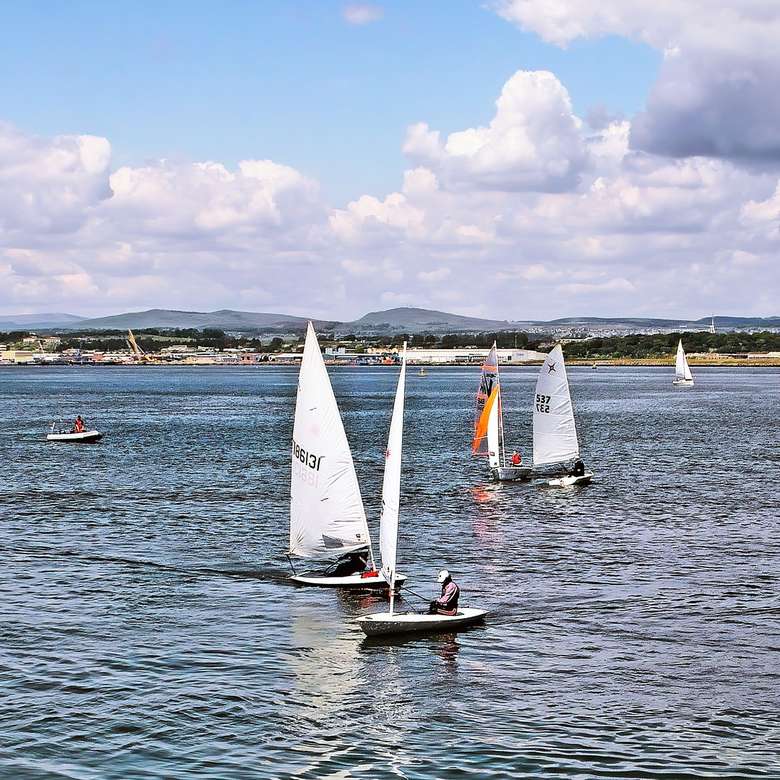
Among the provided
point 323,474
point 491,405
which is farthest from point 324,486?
point 491,405

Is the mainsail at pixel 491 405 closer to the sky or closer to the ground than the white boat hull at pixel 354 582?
closer to the sky

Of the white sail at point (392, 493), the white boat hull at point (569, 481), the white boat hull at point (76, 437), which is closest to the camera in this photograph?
the white sail at point (392, 493)

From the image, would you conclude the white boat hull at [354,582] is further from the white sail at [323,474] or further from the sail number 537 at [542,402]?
the sail number 537 at [542,402]

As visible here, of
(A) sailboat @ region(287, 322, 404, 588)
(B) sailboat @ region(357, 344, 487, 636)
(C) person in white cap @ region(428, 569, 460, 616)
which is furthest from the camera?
(A) sailboat @ region(287, 322, 404, 588)

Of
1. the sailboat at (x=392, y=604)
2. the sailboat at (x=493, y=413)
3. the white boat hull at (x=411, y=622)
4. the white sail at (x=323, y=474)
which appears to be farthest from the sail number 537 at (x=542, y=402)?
the white boat hull at (x=411, y=622)

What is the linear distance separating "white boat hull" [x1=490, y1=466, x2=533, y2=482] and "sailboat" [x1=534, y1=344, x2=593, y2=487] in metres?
1.55

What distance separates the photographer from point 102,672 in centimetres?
3456

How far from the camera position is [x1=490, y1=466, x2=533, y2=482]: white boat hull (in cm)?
8312

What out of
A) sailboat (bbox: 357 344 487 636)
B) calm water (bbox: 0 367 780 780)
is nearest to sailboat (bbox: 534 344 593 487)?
calm water (bbox: 0 367 780 780)

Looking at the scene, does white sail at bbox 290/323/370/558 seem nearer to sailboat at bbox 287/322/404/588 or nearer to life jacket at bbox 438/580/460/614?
sailboat at bbox 287/322/404/588

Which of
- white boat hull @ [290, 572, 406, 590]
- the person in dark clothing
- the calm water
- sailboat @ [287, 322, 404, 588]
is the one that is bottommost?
the calm water

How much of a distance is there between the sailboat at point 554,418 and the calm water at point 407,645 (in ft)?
20.7

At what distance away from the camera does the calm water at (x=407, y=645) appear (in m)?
28.3

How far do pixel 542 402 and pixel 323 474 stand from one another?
39653mm
